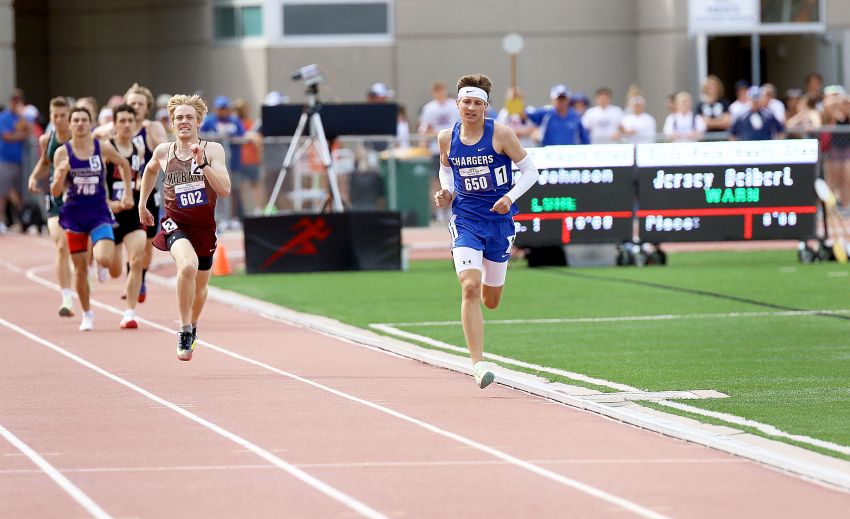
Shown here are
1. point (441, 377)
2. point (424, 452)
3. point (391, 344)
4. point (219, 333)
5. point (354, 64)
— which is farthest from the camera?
point (354, 64)

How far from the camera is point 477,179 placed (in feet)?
38.3

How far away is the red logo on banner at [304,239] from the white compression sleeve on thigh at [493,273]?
1024cm

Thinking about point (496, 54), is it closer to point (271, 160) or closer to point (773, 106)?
point (773, 106)

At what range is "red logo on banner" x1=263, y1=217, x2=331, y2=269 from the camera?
22.1 m

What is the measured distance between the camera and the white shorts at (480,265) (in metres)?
11.7

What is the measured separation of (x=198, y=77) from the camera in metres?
36.1

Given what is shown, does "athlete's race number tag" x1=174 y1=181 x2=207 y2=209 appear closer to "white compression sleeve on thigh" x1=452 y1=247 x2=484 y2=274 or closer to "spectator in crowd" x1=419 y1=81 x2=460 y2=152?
"white compression sleeve on thigh" x1=452 y1=247 x2=484 y2=274

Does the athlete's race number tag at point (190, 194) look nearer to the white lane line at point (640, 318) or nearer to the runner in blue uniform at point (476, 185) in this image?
the runner in blue uniform at point (476, 185)

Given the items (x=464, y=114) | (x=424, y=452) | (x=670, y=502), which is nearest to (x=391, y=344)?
(x=464, y=114)

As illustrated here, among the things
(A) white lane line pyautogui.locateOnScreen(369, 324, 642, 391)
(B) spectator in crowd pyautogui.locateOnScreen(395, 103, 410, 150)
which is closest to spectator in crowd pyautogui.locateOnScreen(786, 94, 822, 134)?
(B) spectator in crowd pyautogui.locateOnScreen(395, 103, 410, 150)

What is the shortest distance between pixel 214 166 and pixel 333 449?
4.05 meters

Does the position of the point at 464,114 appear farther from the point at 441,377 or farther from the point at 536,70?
the point at 536,70

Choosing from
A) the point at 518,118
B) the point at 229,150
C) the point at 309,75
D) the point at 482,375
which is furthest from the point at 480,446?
the point at 229,150

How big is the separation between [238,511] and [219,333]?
785cm
